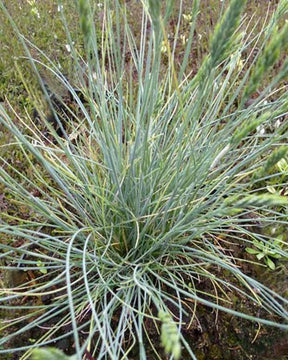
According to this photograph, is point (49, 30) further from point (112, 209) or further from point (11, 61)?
point (112, 209)

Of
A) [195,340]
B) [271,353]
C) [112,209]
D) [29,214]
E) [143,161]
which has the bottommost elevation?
[271,353]

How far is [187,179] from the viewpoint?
1.33m

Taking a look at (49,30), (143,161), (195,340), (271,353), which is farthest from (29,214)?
(49,30)

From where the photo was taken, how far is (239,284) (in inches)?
61.2

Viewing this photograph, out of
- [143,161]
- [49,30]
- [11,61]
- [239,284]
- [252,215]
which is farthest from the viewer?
[49,30]

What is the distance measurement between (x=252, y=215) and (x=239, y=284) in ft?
1.22

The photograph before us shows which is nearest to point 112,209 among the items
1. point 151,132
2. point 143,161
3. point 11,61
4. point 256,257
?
point 143,161

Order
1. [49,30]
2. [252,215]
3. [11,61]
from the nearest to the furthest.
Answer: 1. [252,215]
2. [11,61]
3. [49,30]

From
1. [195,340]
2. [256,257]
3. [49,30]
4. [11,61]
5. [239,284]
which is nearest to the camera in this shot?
[195,340]

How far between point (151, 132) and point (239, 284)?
693 millimetres

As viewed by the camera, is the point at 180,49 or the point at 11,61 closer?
the point at 11,61

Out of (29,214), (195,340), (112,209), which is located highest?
(112,209)

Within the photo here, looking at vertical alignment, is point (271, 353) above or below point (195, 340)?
below

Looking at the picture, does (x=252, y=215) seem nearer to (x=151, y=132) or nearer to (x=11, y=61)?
(x=151, y=132)
